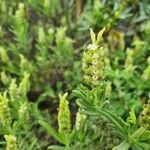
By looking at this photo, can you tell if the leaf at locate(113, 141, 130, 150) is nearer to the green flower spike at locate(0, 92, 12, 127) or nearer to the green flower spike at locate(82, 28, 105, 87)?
the green flower spike at locate(82, 28, 105, 87)

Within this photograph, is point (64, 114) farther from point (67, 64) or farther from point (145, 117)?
point (67, 64)

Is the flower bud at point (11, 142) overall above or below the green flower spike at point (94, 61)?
below

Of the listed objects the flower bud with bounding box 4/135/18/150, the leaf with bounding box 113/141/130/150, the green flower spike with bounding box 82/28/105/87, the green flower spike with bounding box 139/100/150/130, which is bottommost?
the leaf with bounding box 113/141/130/150

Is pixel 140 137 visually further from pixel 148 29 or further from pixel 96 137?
pixel 148 29

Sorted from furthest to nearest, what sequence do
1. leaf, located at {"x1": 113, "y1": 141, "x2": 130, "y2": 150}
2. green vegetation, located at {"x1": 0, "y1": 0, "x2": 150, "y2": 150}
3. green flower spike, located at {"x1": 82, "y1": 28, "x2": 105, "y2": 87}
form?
1. green vegetation, located at {"x1": 0, "y1": 0, "x2": 150, "y2": 150}
2. leaf, located at {"x1": 113, "y1": 141, "x2": 130, "y2": 150}
3. green flower spike, located at {"x1": 82, "y1": 28, "x2": 105, "y2": 87}

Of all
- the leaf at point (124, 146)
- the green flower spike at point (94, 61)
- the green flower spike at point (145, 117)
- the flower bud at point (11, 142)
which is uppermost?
the green flower spike at point (94, 61)

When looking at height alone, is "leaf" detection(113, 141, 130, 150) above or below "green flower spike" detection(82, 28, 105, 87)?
below

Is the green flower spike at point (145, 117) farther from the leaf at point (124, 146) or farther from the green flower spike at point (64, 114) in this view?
the green flower spike at point (64, 114)

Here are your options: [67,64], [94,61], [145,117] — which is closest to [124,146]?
[145,117]

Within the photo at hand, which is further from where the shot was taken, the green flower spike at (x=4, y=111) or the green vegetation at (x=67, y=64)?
the green vegetation at (x=67, y=64)

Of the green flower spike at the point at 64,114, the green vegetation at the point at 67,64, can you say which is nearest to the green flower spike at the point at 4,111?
the green vegetation at the point at 67,64

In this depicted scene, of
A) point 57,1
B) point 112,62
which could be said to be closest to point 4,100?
point 112,62

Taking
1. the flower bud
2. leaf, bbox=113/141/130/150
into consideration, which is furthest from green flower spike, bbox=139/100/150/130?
the flower bud
